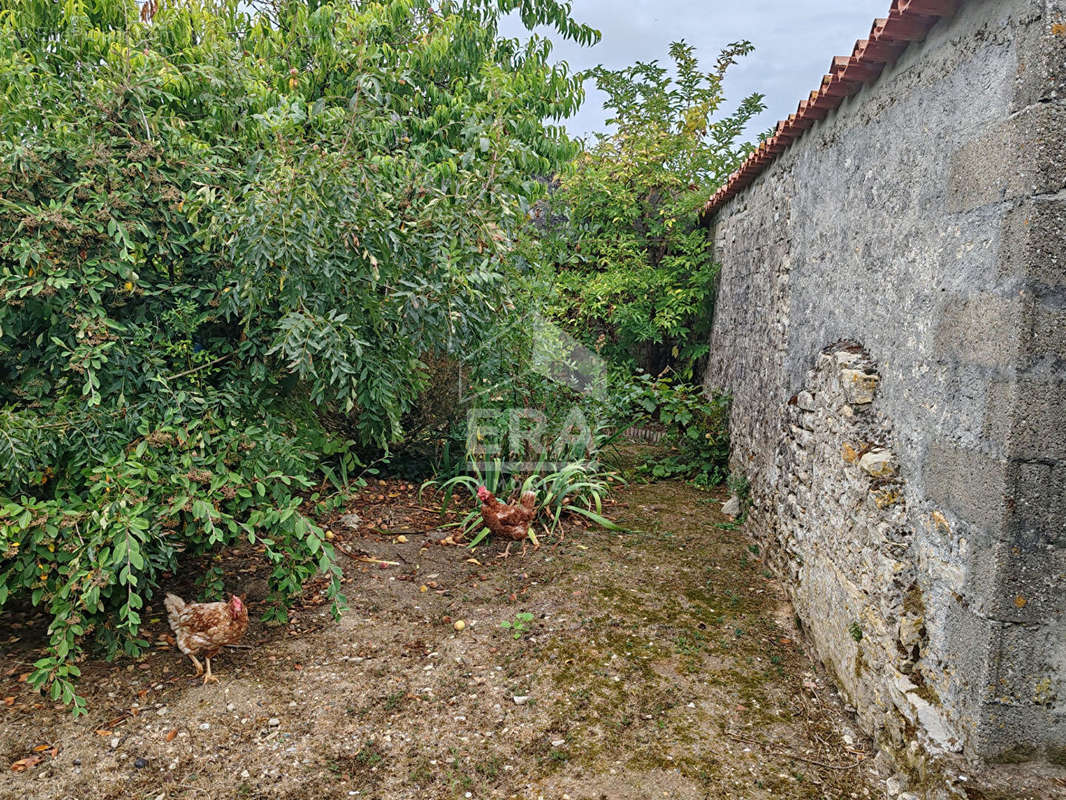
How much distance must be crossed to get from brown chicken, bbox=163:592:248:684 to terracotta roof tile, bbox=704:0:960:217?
3.54m

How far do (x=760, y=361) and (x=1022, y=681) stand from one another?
3.34 meters

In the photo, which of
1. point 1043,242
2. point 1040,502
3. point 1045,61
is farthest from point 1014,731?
point 1045,61

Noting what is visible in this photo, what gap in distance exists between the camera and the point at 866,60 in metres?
2.93

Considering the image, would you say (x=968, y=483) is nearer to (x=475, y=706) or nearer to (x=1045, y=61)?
(x=1045, y=61)

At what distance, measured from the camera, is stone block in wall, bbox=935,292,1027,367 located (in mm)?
1877

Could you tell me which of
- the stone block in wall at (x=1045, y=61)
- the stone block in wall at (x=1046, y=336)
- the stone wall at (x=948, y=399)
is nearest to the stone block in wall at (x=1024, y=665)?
the stone wall at (x=948, y=399)

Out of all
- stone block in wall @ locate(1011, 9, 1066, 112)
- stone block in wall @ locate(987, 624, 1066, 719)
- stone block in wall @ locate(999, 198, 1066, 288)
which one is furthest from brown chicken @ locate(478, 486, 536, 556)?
stone block in wall @ locate(1011, 9, 1066, 112)

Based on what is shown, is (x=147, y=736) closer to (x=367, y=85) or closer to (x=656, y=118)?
(x=367, y=85)

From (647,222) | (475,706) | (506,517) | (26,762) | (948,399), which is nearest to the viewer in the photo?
(948,399)

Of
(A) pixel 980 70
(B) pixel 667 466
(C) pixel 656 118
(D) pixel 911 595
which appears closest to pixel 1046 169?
(A) pixel 980 70

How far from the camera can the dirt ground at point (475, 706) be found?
237cm

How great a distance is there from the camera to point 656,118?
8742 mm

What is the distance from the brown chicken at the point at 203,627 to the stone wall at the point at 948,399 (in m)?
2.62

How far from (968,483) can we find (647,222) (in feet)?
21.8
